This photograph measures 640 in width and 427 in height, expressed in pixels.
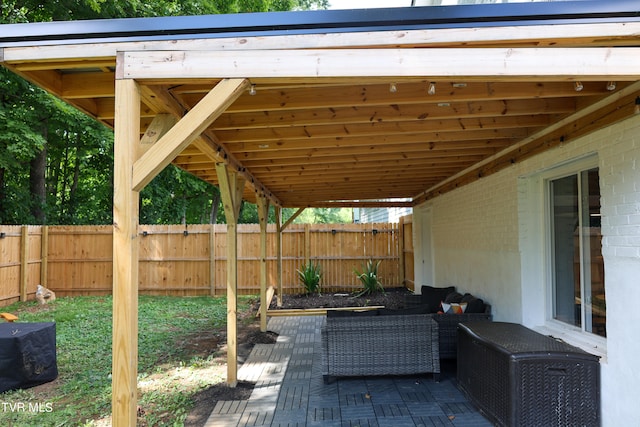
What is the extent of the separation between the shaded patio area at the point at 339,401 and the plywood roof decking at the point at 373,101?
7.34 ft

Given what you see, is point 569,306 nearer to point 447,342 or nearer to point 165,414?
point 447,342

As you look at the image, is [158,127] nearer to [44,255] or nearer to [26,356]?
[26,356]

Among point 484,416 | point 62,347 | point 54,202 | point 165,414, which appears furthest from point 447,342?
point 54,202

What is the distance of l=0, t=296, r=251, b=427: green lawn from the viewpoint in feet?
12.0

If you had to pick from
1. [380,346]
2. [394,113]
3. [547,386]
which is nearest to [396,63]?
[394,113]

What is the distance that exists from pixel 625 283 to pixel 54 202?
16.9 m

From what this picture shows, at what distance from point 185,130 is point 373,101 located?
1.38 meters

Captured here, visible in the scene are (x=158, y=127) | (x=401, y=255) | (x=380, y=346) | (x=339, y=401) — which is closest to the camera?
(x=158, y=127)

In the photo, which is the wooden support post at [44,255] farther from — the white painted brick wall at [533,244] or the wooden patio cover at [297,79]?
the white painted brick wall at [533,244]

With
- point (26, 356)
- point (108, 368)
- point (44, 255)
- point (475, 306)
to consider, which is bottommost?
point (108, 368)

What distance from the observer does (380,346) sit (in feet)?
13.5

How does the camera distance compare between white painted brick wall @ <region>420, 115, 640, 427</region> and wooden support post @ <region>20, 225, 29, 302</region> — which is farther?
wooden support post @ <region>20, 225, 29, 302</region>

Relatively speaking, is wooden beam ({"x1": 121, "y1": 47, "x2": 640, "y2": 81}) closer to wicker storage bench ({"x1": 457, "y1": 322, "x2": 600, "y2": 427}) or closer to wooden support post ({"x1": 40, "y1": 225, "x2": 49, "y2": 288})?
wicker storage bench ({"x1": 457, "y1": 322, "x2": 600, "y2": 427})

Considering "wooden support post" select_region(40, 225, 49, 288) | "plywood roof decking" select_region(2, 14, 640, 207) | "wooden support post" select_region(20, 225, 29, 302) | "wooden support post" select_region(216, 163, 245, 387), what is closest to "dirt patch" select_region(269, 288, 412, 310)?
"plywood roof decking" select_region(2, 14, 640, 207)
